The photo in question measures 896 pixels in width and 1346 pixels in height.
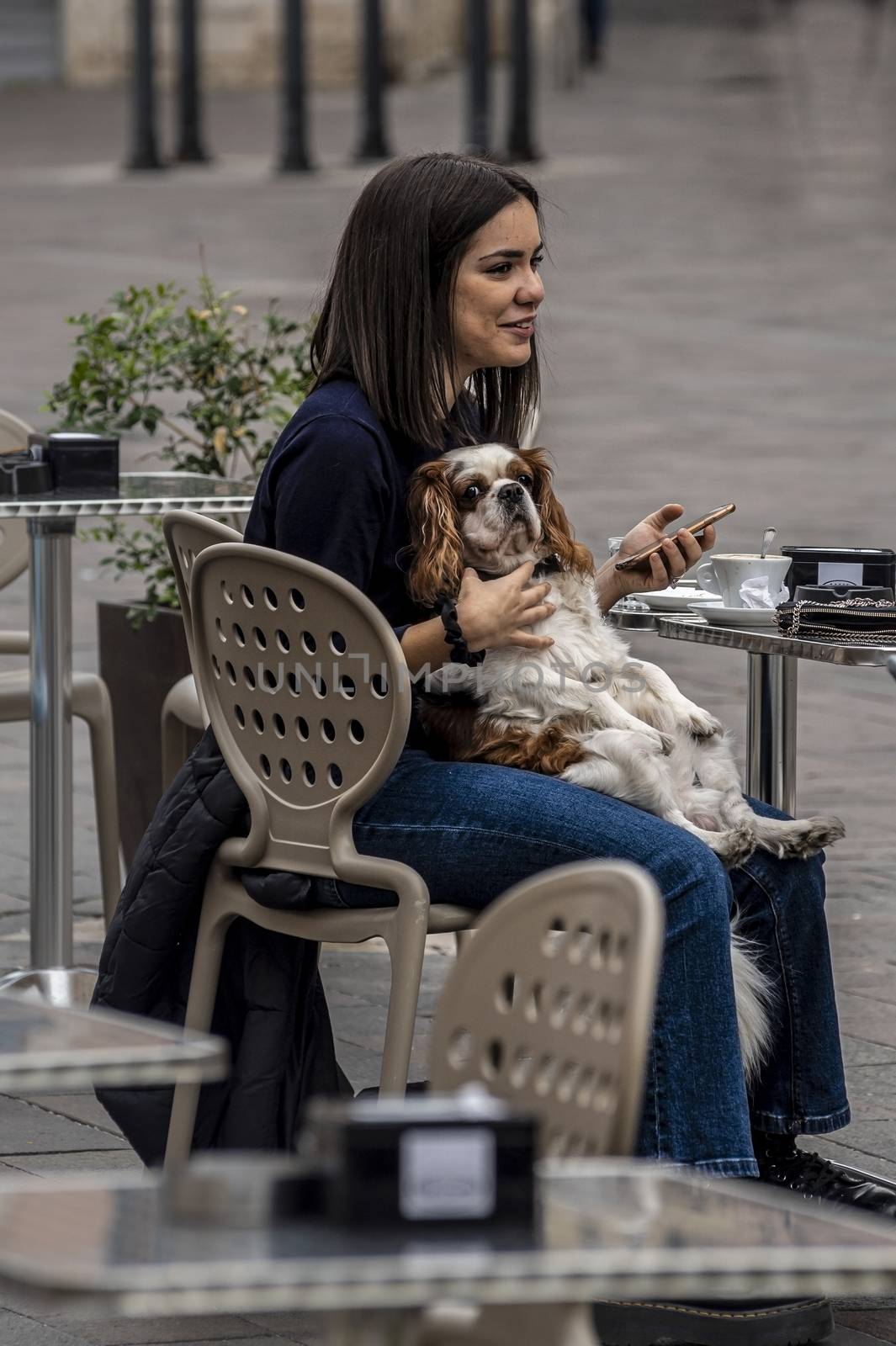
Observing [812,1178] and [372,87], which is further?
[372,87]

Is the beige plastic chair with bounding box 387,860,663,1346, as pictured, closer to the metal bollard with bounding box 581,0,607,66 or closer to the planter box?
the planter box

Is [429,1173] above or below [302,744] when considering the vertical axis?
above

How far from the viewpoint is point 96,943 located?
15.8 feet

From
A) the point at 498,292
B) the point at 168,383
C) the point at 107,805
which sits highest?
the point at 498,292

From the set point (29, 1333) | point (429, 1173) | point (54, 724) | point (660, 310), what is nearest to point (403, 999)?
point (29, 1333)

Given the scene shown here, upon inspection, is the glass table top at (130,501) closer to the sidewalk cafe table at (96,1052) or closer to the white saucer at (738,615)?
the white saucer at (738,615)

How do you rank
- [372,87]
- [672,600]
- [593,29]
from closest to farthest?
1. [672,600]
2. [372,87]
3. [593,29]

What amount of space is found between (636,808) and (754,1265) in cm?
154

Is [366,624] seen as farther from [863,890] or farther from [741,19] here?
[741,19]

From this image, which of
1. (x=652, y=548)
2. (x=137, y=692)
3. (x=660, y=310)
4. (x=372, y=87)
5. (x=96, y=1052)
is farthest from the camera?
(x=372, y=87)

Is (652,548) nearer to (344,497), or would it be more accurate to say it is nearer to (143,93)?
(344,497)

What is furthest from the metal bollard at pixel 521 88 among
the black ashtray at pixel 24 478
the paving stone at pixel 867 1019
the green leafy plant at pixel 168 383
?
the paving stone at pixel 867 1019

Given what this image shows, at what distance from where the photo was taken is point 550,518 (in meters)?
3.31

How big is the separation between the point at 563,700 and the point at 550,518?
0.27 meters
